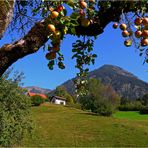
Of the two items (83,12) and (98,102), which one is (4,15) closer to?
(83,12)

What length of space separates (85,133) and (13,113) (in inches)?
1172

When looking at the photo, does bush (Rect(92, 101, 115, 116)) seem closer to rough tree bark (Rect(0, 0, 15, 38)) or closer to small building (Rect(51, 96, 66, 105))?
small building (Rect(51, 96, 66, 105))

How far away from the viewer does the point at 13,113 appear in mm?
33469

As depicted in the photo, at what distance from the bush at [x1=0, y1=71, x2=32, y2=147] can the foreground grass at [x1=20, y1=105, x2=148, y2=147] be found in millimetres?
10443

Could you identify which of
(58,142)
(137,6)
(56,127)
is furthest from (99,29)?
(56,127)

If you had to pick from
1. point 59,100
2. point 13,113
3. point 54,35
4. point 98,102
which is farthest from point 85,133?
point 59,100

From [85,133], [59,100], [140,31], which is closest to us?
[140,31]

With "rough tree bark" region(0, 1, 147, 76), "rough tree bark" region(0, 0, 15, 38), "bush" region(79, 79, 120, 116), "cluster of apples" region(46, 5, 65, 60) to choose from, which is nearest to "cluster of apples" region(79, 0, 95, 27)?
"cluster of apples" region(46, 5, 65, 60)

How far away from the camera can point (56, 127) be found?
219 ft

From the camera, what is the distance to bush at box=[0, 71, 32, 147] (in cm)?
3212

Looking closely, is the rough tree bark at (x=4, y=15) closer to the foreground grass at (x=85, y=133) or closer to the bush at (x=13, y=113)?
the bush at (x=13, y=113)

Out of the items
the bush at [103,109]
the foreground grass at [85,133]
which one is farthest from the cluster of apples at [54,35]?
the bush at [103,109]

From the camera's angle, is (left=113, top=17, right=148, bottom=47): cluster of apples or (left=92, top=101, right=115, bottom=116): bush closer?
(left=113, top=17, right=148, bottom=47): cluster of apples

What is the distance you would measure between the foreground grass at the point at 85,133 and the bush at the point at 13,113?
34.3 ft
